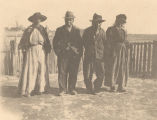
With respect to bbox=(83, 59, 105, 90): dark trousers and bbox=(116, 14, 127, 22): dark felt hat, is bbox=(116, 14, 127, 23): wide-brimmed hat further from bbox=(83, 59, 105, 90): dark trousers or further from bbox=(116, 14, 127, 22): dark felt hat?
bbox=(83, 59, 105, 90): dark trousers

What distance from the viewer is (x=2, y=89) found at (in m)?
7.79

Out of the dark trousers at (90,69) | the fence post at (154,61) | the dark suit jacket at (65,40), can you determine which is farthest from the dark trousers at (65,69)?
the fence post at (154,61)

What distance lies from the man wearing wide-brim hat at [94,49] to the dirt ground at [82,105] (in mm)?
560

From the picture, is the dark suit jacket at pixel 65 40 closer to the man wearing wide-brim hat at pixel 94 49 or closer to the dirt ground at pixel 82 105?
the man wearing wide-brim hat at pixel 94 49

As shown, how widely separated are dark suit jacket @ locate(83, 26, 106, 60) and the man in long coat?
409 millimetres

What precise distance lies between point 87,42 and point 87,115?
228 centimetres

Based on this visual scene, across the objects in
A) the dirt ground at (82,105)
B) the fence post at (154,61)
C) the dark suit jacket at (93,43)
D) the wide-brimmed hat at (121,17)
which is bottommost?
the dirt ground at (82,105)

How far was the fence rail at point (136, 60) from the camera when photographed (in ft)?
32.7

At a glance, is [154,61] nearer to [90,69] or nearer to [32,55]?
[90,69]

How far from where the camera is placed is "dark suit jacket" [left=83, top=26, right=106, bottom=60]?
7160 millimetres

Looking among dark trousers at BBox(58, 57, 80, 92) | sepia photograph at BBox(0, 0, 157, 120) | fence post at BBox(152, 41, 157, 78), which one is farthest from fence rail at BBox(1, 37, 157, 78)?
dark trousers at BBox(58, 57, 80, 92)

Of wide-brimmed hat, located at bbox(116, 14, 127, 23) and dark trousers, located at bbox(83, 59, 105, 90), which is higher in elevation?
wide-brimmed hat, located at bbox(116, 14, 127, 23)

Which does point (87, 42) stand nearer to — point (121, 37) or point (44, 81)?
point (121, 37)

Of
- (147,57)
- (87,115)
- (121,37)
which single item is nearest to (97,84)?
(121,37)
